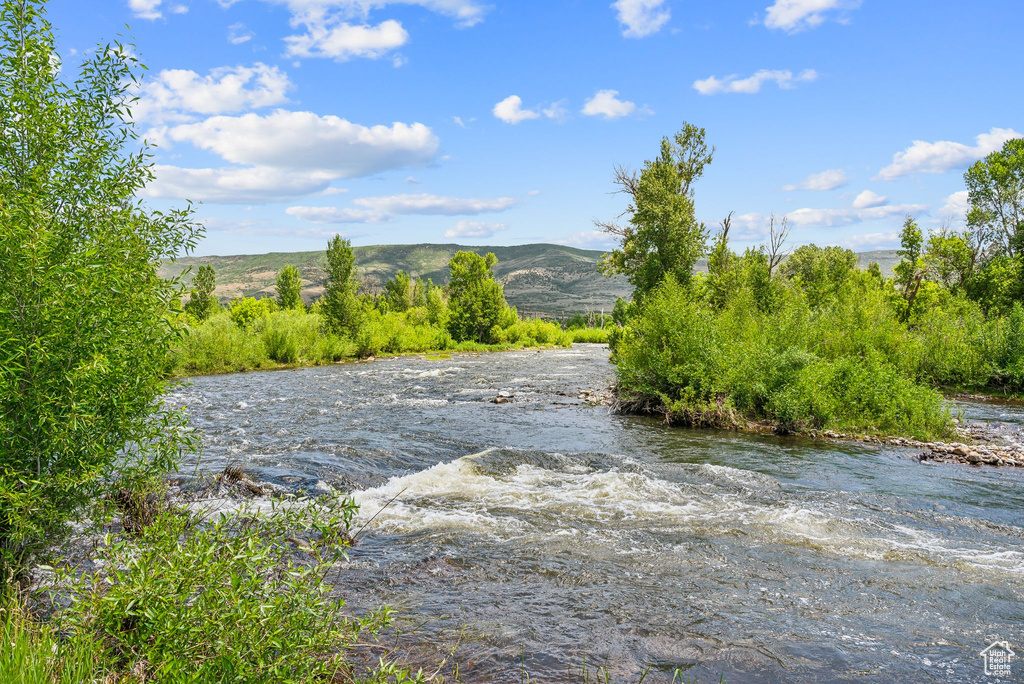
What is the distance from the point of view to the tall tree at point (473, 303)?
8312cm

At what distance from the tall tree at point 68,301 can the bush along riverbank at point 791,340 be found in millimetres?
17577

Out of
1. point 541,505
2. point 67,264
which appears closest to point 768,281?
point 541,505

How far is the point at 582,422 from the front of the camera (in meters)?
21.7

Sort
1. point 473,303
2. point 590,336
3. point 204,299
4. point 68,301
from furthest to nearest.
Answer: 1. point 590,336
2. point 473,303
3. point 204,299
4. point 68,301

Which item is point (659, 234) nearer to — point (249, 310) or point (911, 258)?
point (911, 258)

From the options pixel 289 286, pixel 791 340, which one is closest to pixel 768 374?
pixel 791 340

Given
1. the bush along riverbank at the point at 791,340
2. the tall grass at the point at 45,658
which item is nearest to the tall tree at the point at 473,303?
the bush along riverbank at the point at 791,340

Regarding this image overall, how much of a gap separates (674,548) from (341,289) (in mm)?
57933

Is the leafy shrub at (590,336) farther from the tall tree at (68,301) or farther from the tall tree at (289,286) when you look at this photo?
the tall tree at (68,301)

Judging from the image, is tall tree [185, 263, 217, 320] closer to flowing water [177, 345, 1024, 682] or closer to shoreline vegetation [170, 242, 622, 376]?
shoreline vegetation [170, 242, 622, 376]

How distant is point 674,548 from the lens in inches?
362

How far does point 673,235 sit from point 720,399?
2351 centimetres

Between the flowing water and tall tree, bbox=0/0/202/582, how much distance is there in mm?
3465

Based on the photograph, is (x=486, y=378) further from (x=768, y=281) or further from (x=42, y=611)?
(x=42, y=611)
